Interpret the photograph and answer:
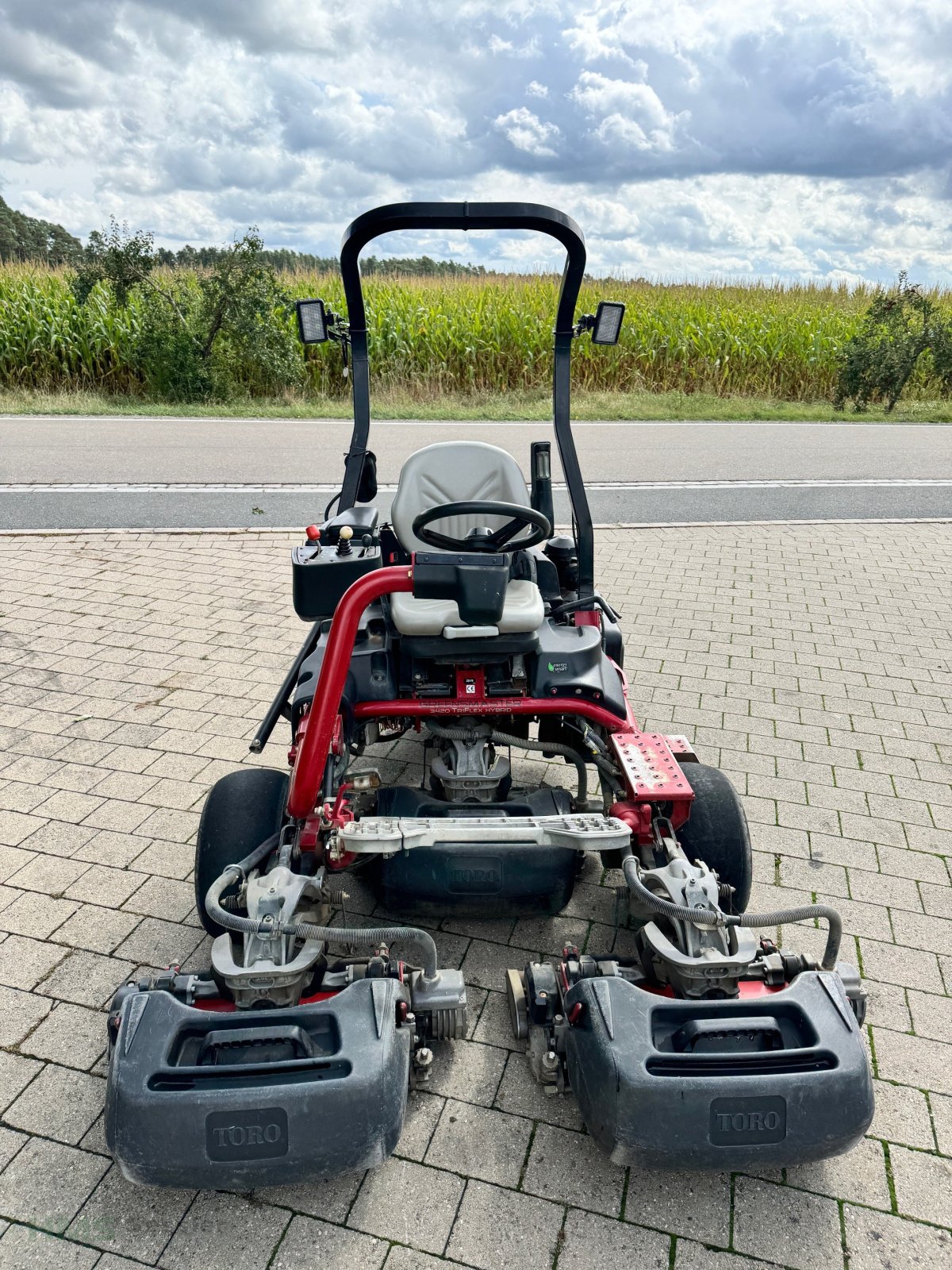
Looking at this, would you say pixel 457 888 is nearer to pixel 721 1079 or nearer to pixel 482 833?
pixel 482 833

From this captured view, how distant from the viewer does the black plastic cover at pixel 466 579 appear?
8.83 feet

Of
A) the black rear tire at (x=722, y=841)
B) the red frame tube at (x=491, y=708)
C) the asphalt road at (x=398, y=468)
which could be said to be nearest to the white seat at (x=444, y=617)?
the red frame tube at (x=491, y=708)

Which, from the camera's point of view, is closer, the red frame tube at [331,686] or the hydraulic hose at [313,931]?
the hydraulic hose at [313,931]

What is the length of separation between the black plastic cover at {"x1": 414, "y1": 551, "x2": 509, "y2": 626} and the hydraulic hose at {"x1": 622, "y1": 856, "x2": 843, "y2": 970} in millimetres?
882

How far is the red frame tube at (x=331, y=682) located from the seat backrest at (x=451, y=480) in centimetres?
121

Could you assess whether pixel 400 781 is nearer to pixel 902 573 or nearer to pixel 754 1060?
pixel 754 1060

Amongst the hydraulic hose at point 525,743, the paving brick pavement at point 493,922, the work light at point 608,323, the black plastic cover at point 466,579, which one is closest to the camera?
the paving brick pavement at point 493,922

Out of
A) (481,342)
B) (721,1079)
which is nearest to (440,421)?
(481,342)

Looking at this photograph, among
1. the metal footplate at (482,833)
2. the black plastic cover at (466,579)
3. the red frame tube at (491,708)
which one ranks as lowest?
the metal footplate at (482,833)

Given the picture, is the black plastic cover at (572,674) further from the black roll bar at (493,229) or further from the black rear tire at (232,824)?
the black rear tire at (232,824)

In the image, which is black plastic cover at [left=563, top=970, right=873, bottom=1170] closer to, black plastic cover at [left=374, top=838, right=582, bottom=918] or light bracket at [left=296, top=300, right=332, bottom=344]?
black plastic cover at [left=374, top=838, right=582, bottom=918]

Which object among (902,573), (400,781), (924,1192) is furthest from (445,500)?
(902,573)

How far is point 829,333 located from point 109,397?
41.3 ft

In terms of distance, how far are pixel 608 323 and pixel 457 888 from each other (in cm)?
229
